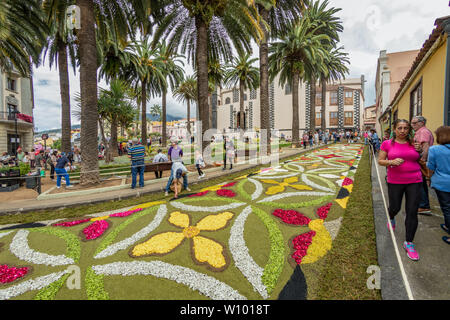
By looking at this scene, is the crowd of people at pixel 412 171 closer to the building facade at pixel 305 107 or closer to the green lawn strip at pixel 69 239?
the green lawn strip at pixel 69 239

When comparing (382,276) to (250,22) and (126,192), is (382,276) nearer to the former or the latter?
(126,192)

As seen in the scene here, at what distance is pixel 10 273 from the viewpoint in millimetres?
3020

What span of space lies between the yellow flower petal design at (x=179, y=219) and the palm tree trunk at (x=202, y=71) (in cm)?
644

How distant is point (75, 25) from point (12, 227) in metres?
7.53

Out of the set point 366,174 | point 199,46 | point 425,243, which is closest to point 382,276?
point 425,243

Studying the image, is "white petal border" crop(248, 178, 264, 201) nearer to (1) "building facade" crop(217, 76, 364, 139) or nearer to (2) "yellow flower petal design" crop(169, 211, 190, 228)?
(2) "yellow flower petal design" crop(169, 211, 190, 228)

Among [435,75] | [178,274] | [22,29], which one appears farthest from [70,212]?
[22,29]

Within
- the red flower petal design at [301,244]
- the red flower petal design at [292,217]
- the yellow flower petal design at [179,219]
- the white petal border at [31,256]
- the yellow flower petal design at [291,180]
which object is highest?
the yellow flower petal design at [291,180]

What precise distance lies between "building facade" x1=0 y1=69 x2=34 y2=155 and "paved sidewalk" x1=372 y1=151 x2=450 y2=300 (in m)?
32.3

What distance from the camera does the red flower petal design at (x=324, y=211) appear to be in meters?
4.43

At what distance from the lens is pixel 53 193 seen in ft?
23.5

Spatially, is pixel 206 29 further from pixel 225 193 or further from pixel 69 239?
pixel 69 239

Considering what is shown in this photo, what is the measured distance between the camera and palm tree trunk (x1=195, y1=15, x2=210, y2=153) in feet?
34.6

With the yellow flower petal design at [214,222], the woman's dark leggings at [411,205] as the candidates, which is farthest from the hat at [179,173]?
the woman's dark leggings at [411,205]
